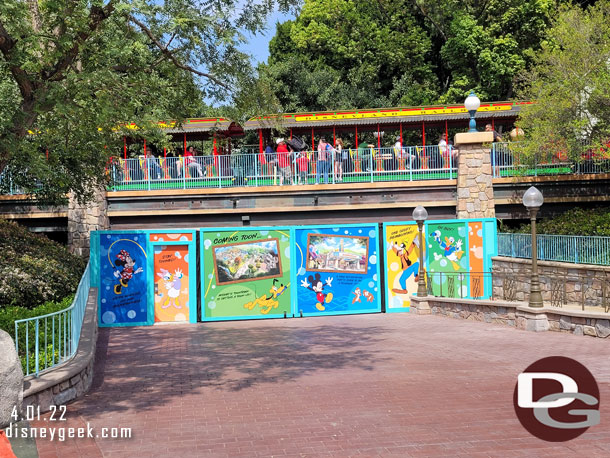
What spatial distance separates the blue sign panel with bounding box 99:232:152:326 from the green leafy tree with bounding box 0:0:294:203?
3.45m

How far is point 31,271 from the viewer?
13.1 m

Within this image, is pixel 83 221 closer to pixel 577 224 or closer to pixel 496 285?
pixel 496 285

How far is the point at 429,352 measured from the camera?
40.6 ft

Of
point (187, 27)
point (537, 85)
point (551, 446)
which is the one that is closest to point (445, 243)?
point (537, 85)

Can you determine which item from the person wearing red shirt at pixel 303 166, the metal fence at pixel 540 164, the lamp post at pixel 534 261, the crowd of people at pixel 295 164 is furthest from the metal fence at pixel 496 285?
the person wearing red shirt at pixel 303 166

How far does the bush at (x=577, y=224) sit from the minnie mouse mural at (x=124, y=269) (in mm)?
12499

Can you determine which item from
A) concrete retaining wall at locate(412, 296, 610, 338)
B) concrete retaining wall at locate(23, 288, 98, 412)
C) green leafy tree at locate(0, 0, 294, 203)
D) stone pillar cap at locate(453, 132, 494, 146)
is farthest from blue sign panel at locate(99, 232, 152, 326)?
stone pillar cap at locate(453, 132, 494, 146)

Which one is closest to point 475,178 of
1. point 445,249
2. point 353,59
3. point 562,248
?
point 445,249

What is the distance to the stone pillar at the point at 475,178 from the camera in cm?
2208

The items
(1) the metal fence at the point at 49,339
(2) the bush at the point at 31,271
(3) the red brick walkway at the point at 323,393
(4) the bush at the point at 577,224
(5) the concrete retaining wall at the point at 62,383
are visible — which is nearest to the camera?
(3) the red brick walkway at the point at 323,393

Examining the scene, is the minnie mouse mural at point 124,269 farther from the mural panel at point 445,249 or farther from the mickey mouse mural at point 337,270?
the mural panel at point 445,249

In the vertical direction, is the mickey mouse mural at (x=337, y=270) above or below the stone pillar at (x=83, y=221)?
below

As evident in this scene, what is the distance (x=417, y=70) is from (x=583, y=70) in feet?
73.4

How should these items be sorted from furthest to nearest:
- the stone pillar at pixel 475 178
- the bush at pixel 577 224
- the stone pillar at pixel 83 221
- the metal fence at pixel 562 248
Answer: the stone pillar at pixel 475 178 < the stone pillar at pixel 83 221 < the bush at pixel 577 224 < the metal fence at pixel 562 248
